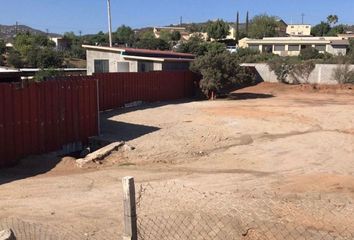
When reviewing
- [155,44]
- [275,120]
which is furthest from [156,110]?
[155,44]

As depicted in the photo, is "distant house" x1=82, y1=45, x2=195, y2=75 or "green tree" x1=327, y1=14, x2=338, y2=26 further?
"green tree" x1=327, y1=14, x2=338, y2=26

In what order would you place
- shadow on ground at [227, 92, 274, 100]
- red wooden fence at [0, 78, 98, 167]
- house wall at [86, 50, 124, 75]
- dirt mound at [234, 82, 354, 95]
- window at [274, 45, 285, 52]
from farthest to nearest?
window at [274, 45, 285, 52] < dirt mound at [234, 82, 354, 95] < house wall at [86, 50, 124, 75] < shadow on ground at [227, 92, 274, 100] < red wooden fence at [0, 78, 98, 167]

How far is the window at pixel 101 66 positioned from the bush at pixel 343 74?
59.3ft

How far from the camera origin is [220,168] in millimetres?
13914

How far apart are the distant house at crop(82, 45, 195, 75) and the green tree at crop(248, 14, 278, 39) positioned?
90.8 m

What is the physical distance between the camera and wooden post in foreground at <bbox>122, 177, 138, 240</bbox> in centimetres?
502

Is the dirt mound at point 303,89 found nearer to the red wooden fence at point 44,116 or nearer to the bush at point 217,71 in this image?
Result: the bush at point 217,71

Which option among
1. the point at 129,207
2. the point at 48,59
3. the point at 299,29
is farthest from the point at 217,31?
the point at 129,207

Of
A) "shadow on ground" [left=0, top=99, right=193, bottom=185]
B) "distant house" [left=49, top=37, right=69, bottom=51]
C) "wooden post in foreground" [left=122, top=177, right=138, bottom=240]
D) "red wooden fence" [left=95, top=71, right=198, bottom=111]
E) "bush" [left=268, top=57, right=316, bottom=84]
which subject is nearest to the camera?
"wooden post in foreground" [left=122, top=177, right=138, bottom=240]

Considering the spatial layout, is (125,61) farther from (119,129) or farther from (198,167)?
(198,167)

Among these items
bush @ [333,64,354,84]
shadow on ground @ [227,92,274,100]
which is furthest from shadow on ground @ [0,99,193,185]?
bush @ [333,64,354,84]

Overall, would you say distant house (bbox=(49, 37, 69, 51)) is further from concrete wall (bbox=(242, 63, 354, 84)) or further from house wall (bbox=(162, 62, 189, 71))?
house wall (bbox=(162, 62, 189, 71))

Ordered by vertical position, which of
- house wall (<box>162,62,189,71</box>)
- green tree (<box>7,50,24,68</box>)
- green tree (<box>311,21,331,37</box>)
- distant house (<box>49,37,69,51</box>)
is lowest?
house wall (<box>162,62,189,71</box>)

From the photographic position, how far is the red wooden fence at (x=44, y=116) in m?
14.0
